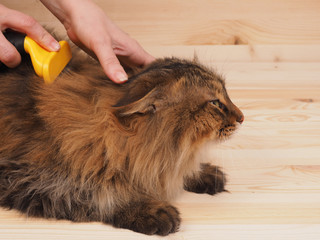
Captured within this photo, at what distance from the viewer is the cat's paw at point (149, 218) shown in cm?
142

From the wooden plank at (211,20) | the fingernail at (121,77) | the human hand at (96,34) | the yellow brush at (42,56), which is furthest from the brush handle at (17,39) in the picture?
the wooden plank at (211,20)

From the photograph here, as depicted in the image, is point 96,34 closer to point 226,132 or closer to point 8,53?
point 8,53

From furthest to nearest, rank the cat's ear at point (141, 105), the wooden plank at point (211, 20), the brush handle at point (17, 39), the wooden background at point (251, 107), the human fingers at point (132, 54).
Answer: the wooden plank at point (211, 20) → the human fingers at point (132, 54) → the brush handle at point (17, 39) → the wooden background at point (251, 107) → the cat's ear at point (141, 105)

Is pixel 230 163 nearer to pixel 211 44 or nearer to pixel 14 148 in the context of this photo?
pixel 14 148

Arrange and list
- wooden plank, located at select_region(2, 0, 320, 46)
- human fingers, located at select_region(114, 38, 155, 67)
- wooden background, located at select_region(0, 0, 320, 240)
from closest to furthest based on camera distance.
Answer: wooden background, located at select_region(0, 0, 320, 240) → human fingers, located at select_region(114, 38, 155, 67) → wooden plank, located at select_region(2, 0, 320, 46)

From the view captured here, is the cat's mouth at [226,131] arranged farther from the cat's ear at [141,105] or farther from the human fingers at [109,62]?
the human fingers at [109,62]

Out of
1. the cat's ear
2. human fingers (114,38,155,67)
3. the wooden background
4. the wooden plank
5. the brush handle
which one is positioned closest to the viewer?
the cat's ear

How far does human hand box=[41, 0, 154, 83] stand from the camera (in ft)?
A: 5.54

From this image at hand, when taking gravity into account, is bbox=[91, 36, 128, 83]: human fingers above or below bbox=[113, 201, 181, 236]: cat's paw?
above

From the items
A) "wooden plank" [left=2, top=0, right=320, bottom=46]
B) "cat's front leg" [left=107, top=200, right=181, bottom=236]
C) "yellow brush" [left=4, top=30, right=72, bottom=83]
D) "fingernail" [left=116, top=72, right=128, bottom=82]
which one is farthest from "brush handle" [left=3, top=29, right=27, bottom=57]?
"wooden plank" [left=2, top=0, right=320, bottom=46]

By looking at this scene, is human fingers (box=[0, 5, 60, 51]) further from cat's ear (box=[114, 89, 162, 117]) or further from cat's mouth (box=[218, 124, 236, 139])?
cat's mouth (box=[218, 124, 236, 139])

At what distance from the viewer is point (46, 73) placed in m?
1.51

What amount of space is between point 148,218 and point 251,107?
1.01 meters

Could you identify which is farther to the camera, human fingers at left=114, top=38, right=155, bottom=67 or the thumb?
human fingers at left=114, top=38, right=155, bottom=67
